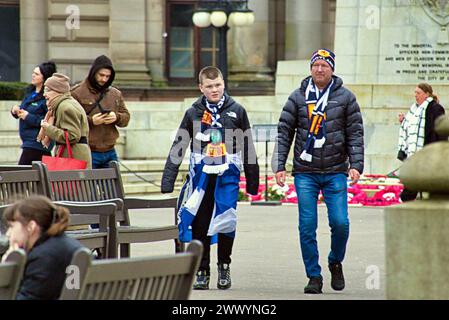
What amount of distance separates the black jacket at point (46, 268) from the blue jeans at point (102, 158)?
685 cm

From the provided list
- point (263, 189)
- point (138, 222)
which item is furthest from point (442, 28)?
point (138, 222)

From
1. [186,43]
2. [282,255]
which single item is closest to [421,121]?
[282,255]

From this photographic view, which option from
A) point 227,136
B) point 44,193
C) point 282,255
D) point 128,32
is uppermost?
point 128,32

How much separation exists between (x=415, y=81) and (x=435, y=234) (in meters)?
17.6

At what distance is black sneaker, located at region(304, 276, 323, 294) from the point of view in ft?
39.2

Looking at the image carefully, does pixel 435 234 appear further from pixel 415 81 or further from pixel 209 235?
pixel 415 81

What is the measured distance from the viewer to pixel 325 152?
12227mm

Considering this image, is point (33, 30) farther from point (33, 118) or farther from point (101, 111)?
point (101, 111)

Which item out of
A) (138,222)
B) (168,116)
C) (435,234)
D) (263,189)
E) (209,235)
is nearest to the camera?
(435,234)

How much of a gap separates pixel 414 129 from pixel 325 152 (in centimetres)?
652

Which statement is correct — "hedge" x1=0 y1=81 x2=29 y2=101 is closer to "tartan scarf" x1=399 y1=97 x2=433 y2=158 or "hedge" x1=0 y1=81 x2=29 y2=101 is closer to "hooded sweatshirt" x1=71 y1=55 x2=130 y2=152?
"tartan scarf" x1=399 y1=97 x2=433 y2=158

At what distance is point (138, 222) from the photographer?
18.6 metres

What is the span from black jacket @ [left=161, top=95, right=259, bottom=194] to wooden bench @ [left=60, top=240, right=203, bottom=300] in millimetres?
5310

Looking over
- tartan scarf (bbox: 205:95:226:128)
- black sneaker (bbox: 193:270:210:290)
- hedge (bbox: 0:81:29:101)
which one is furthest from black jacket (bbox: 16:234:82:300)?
hedge (bbox: 0:81:29:101)
